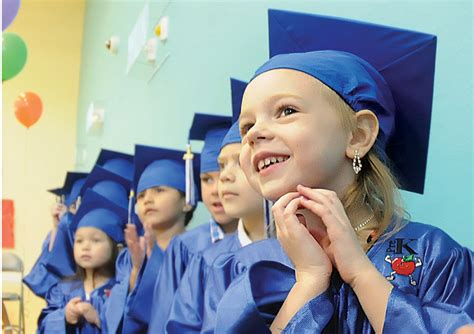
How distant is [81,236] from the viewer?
12.1 feet

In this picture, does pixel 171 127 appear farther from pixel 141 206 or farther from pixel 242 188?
pixel 242 188

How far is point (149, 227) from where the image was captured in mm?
3053

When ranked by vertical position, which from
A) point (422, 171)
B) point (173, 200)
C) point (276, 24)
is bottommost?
point (173, 200)

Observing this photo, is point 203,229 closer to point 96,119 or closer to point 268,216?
point 268,216

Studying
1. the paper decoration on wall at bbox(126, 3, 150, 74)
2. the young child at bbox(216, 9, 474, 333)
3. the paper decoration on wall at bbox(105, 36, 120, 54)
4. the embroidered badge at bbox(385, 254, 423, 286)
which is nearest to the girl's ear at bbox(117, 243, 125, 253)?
the paper decoration on wall at bbox(126, 3, 150, 74)

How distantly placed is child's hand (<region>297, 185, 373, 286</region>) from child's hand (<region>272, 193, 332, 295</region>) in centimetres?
2

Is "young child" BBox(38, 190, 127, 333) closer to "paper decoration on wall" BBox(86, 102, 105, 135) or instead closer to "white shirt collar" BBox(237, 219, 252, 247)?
"white shirt collar" BBox(237, 219, 252, 247)

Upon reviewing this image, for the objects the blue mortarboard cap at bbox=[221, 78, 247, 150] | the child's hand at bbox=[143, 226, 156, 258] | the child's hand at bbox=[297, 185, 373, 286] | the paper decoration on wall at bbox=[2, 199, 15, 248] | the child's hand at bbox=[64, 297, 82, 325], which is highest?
the blue mortarboard cap at bbox=[221, 78, 247, 150]

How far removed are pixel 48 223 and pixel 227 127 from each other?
6.35m

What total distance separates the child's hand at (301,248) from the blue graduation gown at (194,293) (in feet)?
2.29

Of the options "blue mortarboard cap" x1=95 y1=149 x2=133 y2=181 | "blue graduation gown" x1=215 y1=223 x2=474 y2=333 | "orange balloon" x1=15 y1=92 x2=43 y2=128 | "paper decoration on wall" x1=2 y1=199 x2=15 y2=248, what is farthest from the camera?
"paper decoration on wall" x1=2 y1=199 x2=15 y2=248

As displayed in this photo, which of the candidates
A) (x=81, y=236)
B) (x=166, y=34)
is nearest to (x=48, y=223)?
(x=166, y=34)

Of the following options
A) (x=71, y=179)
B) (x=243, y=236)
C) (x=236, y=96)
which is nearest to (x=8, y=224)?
(x=71, y=179)

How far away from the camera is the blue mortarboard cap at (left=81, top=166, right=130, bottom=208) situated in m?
3.70
